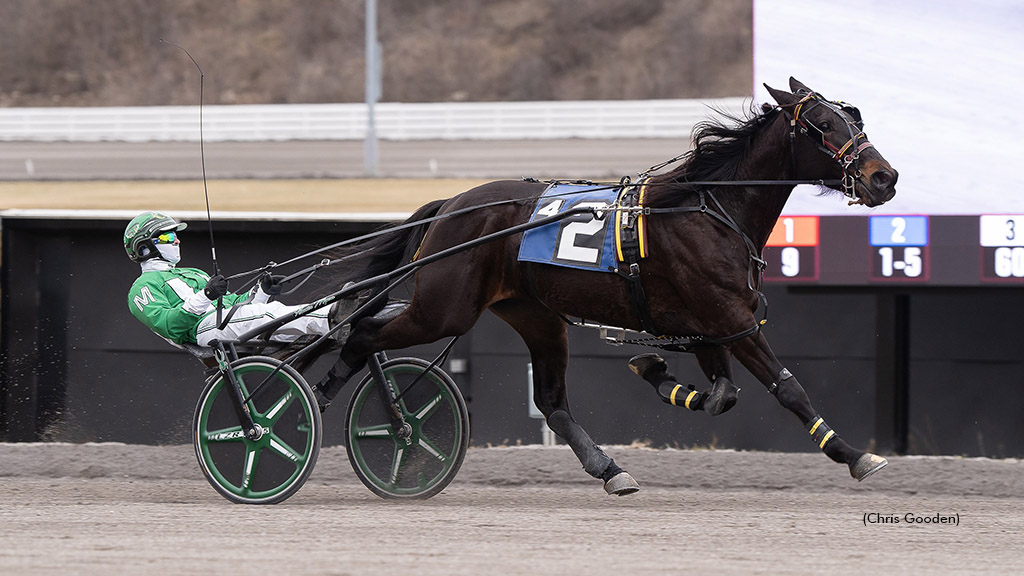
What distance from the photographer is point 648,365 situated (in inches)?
224

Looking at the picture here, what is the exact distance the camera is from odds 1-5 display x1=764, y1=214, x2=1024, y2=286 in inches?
267

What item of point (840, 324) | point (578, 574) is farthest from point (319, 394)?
point (840, 324)

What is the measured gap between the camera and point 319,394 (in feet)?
19.2

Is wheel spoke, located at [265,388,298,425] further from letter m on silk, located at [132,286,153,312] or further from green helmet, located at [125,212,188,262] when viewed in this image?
green helmet, located at [125,212,188,262]

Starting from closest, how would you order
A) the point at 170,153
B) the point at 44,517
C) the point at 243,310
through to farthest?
1. the point at 44,517
2. the point at 243,310
3. the point at 170,153

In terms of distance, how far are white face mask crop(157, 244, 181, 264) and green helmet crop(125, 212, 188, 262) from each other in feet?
0.07

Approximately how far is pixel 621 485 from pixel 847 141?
5.79 ft

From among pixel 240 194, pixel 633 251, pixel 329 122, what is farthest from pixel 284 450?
pixel 329 122

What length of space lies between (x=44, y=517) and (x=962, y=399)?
529 cm

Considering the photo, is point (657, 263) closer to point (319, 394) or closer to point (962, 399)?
point (319, 394)

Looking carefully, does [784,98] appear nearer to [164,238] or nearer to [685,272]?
[685,272]

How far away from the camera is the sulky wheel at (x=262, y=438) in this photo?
218 inches

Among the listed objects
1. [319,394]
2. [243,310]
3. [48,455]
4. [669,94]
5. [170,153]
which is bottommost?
[48,455]

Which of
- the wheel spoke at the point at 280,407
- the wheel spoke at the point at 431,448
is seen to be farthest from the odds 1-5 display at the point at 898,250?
the wheel spoke at the point at 280,407
